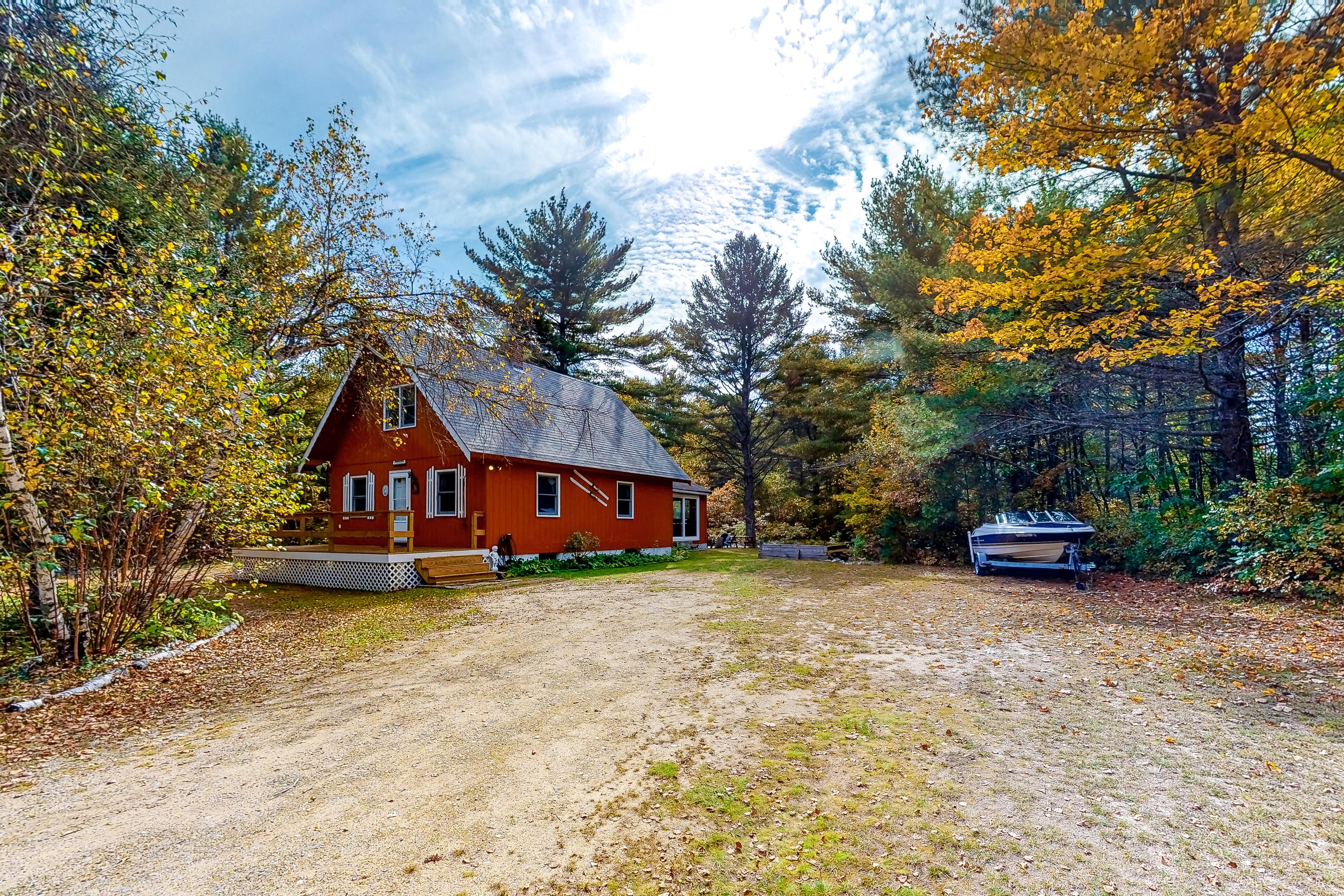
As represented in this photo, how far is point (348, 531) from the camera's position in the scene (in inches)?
504

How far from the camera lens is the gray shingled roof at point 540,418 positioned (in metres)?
10.4

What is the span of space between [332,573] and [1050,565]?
14.9 metres

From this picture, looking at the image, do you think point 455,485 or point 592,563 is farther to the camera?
point 592,563

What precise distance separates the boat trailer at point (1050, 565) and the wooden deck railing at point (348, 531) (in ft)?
39.7

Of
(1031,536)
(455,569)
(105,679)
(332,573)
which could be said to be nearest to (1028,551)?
(1031,536)

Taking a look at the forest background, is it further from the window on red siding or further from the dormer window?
the window on red siding

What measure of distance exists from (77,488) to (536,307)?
567 cm

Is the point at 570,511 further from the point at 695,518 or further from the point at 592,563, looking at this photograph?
the point at 695,518

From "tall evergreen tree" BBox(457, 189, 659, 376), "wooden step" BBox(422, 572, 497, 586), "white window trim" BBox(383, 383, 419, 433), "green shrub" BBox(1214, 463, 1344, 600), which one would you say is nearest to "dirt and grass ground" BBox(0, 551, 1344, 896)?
"green shrub" BBox(1214, 463, 1344, 600)

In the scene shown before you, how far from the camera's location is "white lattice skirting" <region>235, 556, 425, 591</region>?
11.9m

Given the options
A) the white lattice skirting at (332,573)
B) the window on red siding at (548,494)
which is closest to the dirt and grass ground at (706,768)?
the white lattice skirting at (332,573)

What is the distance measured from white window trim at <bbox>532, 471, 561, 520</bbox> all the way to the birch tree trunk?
31.7 feet

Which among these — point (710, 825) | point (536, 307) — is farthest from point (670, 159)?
point (710, 825)

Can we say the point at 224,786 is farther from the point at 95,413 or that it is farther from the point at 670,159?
the point at 670,159
